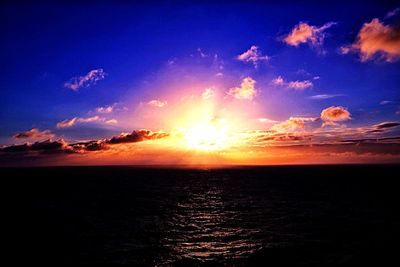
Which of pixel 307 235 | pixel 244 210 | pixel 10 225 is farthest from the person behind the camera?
pixel 244 210

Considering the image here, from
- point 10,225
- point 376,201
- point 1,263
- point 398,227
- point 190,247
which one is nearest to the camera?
point 1,263

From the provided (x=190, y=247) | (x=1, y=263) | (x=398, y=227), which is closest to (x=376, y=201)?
(x=398, y=227)

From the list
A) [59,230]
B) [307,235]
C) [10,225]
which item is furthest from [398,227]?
[10,225]

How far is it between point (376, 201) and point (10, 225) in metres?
53.6

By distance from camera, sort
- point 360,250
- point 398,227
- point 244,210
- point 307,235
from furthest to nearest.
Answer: point 244,210 < point 398,227 < point 307,235 < point 360,250

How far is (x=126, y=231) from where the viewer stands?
104 ft

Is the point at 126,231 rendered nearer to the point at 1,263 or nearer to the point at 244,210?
the point at 1,263

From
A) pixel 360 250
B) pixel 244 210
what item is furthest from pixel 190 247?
pixel 244 210

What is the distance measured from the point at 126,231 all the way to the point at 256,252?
14278 mm

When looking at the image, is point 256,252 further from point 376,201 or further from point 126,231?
point 376,201

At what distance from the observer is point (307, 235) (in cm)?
2911

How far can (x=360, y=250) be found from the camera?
78.3 ft

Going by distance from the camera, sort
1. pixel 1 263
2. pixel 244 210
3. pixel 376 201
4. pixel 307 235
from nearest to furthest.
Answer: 1. pixel 1 263
2. pixel 307 235
3. pixel 244 210
4. pixel 376 201

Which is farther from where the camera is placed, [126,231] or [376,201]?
[376,201]
